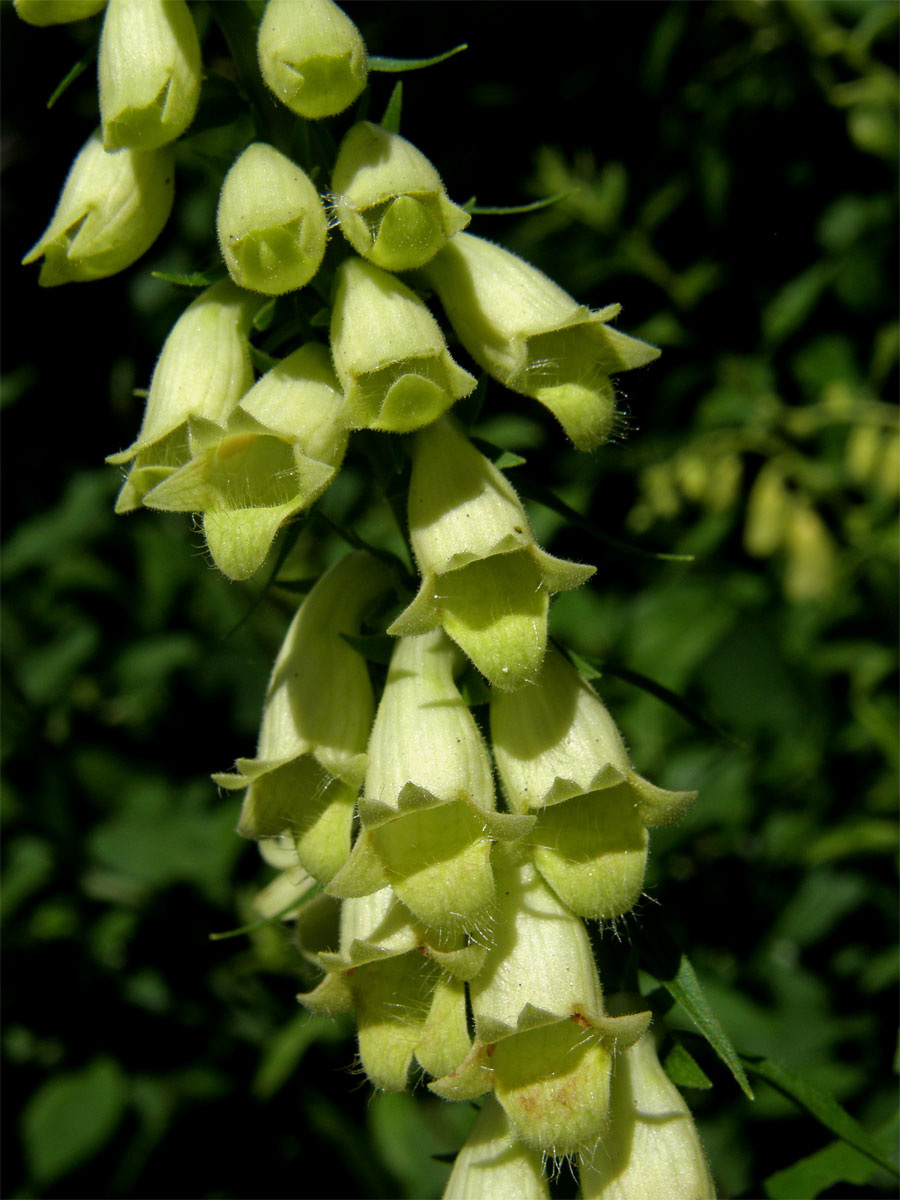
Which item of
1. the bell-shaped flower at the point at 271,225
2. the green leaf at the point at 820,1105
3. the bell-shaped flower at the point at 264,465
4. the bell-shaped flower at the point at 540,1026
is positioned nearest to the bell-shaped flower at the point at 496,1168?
the bell-shaped flower at the point at 540,1026

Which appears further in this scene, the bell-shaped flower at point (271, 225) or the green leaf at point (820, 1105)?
the green leaf at point (820, 1105)

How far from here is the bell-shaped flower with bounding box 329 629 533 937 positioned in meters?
1.69

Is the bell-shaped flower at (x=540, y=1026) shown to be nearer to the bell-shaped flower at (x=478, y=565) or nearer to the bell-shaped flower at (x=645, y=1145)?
the bell-shaped flower at (x=645, y=1145)

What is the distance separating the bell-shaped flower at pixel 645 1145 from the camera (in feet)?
5.83

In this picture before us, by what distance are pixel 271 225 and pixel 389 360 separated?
0.89ft

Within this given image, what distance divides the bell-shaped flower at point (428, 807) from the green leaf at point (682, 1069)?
0.43 metres

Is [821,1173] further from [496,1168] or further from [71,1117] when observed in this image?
[71,1117]

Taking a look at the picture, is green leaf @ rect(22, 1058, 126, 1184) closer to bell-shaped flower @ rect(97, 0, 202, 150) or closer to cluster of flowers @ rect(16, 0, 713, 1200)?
cluster of flowers @ rect(16, 0, 713, 1200)

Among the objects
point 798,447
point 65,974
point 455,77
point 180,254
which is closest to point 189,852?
point 65,974

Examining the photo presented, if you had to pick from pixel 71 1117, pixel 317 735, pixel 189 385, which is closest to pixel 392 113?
pixel 189 385

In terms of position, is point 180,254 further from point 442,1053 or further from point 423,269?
point 442,1053

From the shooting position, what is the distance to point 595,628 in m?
3.79

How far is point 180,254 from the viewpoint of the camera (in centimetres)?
506

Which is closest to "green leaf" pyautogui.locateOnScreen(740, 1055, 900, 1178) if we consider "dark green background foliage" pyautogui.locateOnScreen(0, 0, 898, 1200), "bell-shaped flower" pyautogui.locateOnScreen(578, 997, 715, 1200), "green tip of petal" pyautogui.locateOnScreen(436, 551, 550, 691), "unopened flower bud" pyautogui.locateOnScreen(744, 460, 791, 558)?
Result: "bell-shaped flower" pyautogui.locateOnScreen(578, 997, 715, 1200)
